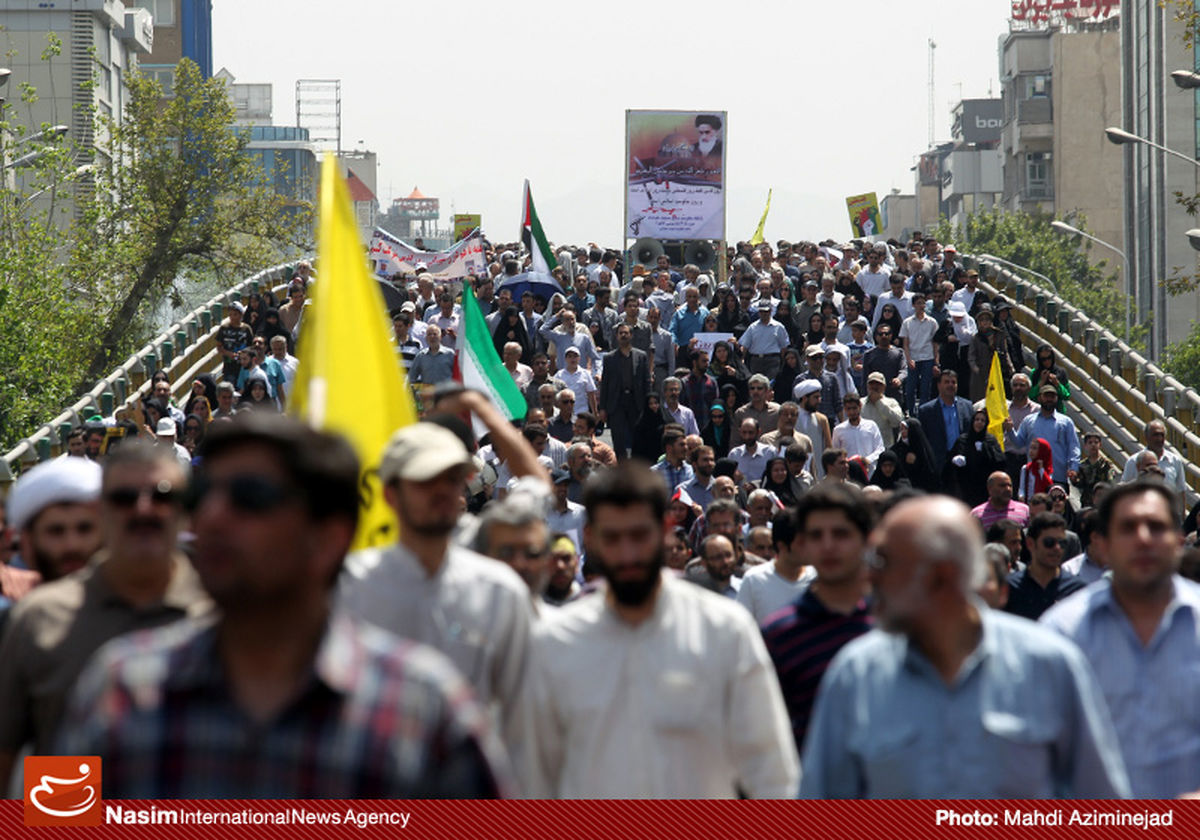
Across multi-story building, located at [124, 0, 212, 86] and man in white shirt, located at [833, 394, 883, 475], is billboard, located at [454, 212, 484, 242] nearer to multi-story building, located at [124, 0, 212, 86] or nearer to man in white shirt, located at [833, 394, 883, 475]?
man in white shirt, located at [833, 394, 883, 475]

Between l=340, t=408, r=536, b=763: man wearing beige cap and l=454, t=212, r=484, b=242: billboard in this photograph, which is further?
l=454, t=212, r=484, b=242: billboard

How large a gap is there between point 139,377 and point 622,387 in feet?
29.4

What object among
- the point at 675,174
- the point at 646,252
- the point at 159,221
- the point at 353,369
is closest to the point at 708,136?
the point at 675,174

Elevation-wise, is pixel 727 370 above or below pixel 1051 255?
below

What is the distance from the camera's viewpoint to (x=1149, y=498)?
5.55 metres

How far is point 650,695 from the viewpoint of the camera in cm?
500

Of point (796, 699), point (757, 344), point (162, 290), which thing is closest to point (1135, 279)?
point (162, 290)

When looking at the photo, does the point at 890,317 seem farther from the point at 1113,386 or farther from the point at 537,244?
the point at 537,244

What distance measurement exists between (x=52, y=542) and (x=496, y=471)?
11087mm

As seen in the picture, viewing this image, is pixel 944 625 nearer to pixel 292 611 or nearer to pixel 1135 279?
pixel 292 611

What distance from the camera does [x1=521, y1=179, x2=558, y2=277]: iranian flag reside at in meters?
28.0

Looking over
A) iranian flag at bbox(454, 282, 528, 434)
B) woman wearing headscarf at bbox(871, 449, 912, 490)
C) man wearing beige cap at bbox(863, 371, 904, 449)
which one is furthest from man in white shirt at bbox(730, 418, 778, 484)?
iranian flag at bbox(454, 282, 528, 434)

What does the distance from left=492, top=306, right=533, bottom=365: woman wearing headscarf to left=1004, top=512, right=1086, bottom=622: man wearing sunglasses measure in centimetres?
1225

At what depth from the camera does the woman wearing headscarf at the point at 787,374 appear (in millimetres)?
20906
